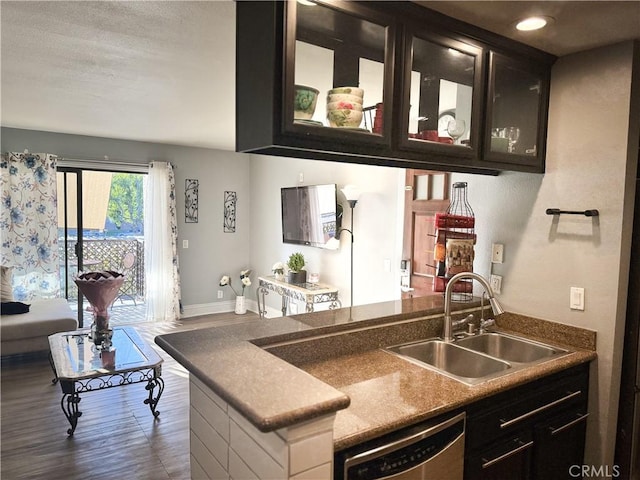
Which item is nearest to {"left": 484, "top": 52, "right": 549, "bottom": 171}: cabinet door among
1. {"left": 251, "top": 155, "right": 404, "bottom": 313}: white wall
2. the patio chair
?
{"left": 251, "top": 155, "right": 404, "bottom": 313}: white wall

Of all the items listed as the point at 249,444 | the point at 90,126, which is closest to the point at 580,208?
the point at 249,444

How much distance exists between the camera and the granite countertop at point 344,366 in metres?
1.13

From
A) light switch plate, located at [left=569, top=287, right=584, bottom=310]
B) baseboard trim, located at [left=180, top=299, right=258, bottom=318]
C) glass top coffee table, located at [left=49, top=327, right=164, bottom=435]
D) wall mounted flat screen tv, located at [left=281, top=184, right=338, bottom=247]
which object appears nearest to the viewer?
light switch plate, located at [left=569, top=287, right=584, bottom=310]

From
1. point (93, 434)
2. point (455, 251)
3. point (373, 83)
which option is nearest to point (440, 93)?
point (373, 83)

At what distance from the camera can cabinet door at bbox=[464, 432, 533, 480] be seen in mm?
1581

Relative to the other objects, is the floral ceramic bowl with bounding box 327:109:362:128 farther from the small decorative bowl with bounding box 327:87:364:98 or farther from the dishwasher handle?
the dishwasher handle

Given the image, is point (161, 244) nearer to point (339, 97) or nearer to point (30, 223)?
point (30, 223)

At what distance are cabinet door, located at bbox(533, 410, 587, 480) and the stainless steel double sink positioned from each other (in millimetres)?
282

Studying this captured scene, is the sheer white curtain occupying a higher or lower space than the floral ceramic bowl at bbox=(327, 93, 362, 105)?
lower

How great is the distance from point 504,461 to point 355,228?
311 centimetres

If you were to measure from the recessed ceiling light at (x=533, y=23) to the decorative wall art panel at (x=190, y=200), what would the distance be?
5145mm

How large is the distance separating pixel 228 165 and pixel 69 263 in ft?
8.32

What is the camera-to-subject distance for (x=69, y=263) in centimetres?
552

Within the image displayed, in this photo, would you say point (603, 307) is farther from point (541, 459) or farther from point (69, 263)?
point (69, 263)
